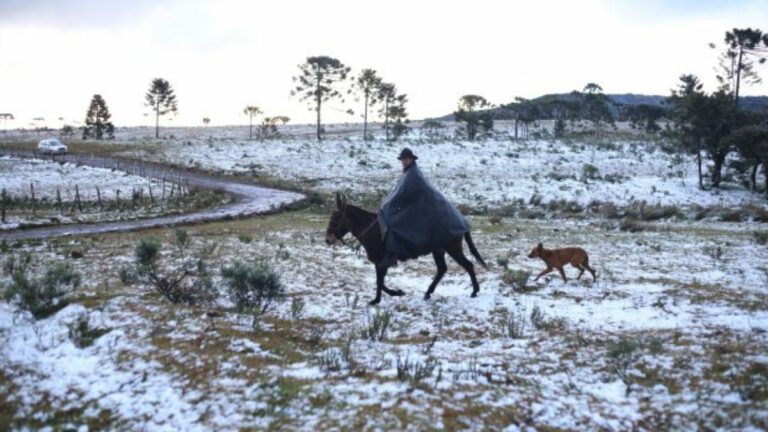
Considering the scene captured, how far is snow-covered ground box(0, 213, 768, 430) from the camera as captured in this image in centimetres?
500

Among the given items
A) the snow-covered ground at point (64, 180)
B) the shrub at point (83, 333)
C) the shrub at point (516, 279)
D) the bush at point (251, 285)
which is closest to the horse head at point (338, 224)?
the bush at point (251, 285)

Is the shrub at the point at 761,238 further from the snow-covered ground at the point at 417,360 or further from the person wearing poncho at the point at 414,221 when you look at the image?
the person wearing poncho at the point at 414,221

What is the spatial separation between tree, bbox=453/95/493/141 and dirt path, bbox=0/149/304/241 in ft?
100

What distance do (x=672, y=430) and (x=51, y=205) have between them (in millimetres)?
31898

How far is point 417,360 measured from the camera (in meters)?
6.11

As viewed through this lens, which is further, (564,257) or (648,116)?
(648,116)

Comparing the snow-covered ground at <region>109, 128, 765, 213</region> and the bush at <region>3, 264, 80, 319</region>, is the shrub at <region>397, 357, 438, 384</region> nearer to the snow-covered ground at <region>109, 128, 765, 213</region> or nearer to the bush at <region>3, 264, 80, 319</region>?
the bush at <region>3, 264, 80, 319</region>

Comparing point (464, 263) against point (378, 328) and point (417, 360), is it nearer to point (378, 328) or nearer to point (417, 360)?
point (378, 328)

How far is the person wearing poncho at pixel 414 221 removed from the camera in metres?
9.26

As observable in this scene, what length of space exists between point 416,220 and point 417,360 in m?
3.59

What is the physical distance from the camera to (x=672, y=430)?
464cm

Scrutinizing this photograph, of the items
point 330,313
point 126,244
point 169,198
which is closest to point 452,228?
point 330,313

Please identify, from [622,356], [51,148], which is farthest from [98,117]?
[622,356]

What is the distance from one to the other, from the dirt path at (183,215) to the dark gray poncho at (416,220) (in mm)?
14444
